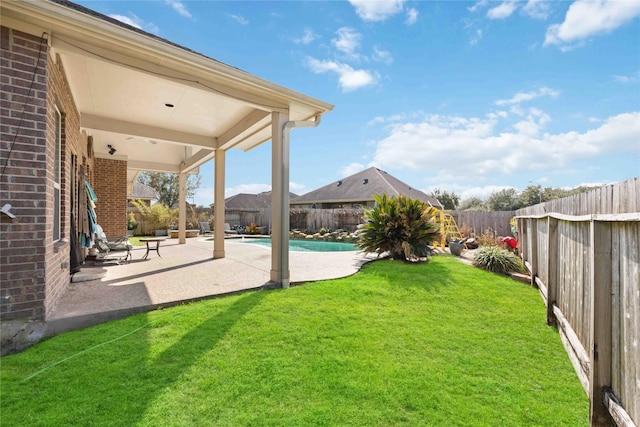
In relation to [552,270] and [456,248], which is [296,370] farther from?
[456,248]

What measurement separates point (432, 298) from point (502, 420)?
309 cm

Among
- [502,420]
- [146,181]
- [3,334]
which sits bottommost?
[502,420]

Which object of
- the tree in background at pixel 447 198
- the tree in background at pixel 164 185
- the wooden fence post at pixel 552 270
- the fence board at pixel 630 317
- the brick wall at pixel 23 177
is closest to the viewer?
the fence board at pixel 630 317

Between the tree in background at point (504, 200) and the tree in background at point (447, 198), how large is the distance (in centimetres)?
462

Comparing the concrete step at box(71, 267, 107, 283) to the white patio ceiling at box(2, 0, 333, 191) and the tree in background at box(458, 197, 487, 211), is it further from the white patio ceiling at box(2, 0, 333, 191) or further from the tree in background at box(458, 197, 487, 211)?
the tree in background at box(458, 197, 487, 211)

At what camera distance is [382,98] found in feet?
46.1

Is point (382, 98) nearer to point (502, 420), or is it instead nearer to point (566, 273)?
point (566, 273)

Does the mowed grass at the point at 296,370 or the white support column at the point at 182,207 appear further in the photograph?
the white support column at the point at 182,207

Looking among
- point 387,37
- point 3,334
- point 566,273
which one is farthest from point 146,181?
point 566,273

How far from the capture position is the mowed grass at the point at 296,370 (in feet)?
8.11

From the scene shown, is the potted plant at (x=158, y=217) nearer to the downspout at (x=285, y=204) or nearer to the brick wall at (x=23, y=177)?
the downspout at (x=285, y=204)

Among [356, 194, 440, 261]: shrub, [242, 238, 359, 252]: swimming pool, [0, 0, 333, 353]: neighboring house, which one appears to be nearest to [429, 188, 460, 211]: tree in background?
[242, 238, 359, 252]: swimming pool

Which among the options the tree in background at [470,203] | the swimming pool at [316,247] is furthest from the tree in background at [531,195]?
the swimming pool at [316,247]

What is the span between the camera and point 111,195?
11203 millimetres
